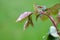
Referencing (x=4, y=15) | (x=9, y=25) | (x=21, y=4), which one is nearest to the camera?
(x=9, y=25)

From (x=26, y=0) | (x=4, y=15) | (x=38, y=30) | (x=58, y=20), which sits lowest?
(x=58, y=20)

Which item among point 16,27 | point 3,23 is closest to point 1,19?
point 3,23

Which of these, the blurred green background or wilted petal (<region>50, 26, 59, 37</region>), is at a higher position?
the blurred green background

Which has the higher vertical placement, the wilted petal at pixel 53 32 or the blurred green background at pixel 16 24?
the blurred green background at pixel 16 24

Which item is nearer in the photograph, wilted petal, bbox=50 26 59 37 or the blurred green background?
wilted petal, bbox=50 26 59 37

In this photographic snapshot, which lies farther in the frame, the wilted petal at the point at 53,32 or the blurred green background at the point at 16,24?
the blurred green background at the point at 16,24

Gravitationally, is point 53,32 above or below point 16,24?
below

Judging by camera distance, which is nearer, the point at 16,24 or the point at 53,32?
the point at 53,32

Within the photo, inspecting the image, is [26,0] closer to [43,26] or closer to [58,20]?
[43,26]
